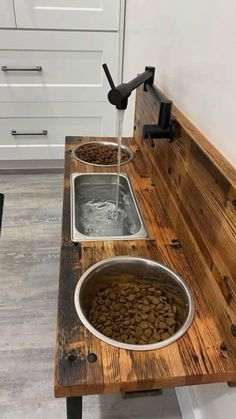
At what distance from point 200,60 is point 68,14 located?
1397mm

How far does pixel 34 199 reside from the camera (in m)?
2.18

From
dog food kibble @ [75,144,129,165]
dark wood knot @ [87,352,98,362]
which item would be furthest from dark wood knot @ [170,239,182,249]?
dog food kibble @ [75,144,129,165]

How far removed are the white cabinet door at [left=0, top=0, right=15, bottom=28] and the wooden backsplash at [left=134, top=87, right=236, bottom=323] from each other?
127 cm

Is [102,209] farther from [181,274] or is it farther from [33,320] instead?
[33,320]

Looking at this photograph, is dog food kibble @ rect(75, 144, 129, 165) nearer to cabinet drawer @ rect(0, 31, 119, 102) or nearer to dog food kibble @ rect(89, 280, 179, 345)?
dog food kibble @ rect(89, 280, 179, 345)

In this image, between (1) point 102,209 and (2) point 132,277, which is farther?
(1) point 102,209

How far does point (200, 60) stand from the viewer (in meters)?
0.79

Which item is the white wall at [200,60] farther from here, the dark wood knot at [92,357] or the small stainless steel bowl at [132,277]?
the dark wood knot at [92,357]

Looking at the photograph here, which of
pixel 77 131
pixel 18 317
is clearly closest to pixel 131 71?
pixel 77 131

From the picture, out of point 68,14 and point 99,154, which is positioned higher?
point 68,14

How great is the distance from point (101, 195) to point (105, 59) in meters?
1.20

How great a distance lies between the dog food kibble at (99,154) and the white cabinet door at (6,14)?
1.03 m

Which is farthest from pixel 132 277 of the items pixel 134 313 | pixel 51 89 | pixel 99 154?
pixel 51 89

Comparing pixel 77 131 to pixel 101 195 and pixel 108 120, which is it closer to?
pixel 108 120
